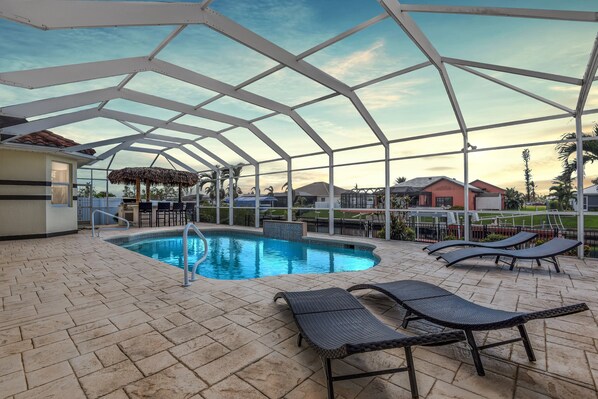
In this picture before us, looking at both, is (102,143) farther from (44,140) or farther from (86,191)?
(86,191)

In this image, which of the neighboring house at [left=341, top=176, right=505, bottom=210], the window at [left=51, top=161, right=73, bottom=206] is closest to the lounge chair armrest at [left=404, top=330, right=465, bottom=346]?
the neighboring house at [left=341, top=176, right=505, bottom=210]

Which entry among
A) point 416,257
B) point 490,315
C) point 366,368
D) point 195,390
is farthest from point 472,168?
point 195,390

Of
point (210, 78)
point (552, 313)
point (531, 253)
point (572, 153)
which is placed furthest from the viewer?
point (572, 153)

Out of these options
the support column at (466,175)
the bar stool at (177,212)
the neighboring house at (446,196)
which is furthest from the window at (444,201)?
the bar stool at (177,212)

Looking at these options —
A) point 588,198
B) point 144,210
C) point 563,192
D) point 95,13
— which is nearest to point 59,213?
point 144,210

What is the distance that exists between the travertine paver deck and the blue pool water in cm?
212

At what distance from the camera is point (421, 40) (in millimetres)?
4957

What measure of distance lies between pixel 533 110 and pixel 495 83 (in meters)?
1.23

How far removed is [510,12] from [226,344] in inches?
213

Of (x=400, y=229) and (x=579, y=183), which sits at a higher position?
(x=579, y=183)

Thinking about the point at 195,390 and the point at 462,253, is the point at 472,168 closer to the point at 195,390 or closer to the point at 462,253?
the point at 462,253

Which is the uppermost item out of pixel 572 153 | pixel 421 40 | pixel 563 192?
pixel 421 40

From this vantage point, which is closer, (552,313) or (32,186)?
(552,313)

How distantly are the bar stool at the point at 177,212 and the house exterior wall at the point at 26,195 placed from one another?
4581 mm
